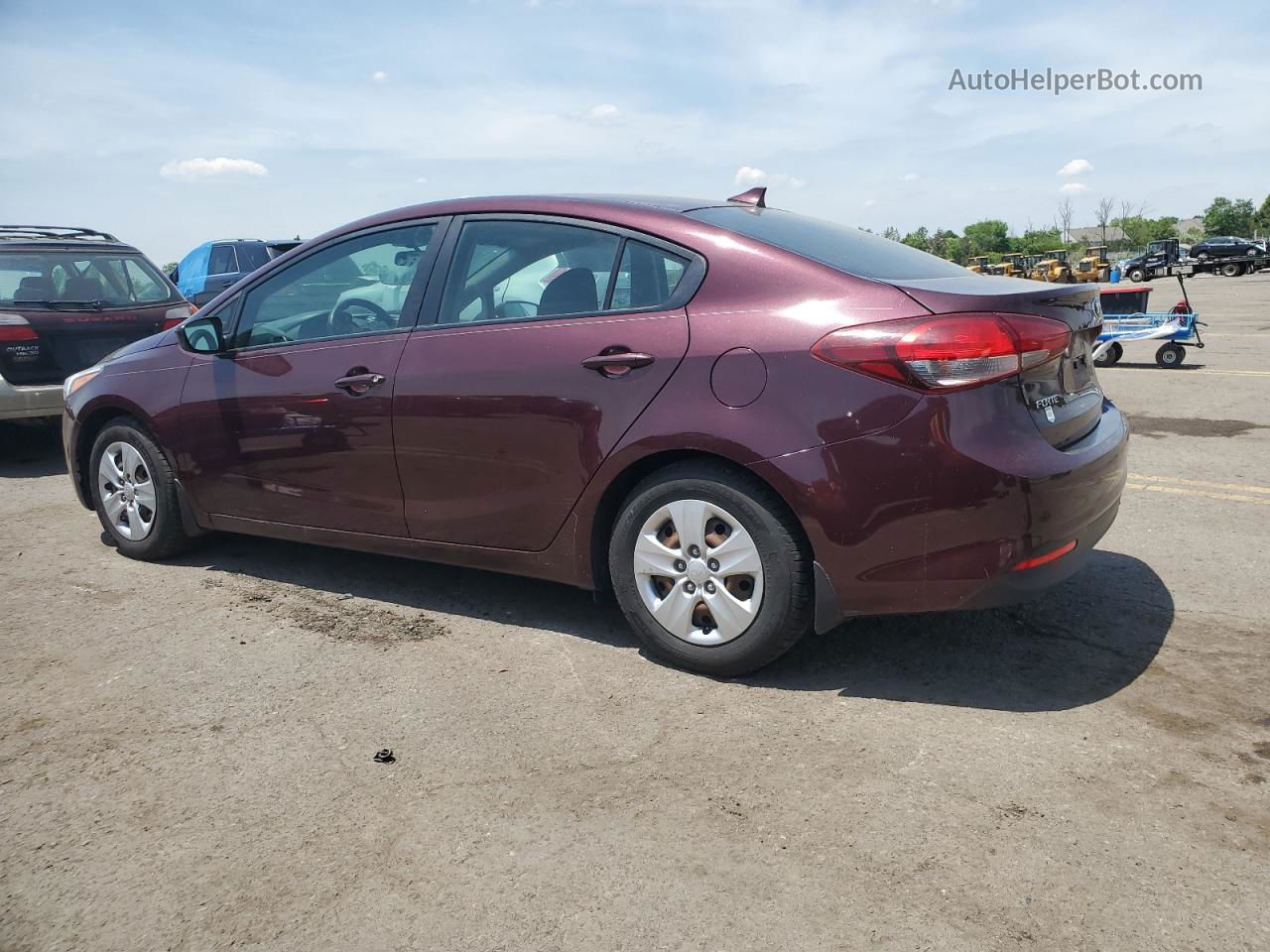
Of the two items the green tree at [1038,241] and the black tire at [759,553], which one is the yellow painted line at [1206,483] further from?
the green tree at [1038,241]

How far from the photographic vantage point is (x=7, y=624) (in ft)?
14.3

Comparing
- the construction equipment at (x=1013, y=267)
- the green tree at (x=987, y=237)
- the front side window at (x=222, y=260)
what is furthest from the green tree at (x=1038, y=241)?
the front side window at (x=222, y=260)

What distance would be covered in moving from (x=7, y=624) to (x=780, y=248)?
3.46m

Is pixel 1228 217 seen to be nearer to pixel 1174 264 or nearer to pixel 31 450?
pixel 1174 264

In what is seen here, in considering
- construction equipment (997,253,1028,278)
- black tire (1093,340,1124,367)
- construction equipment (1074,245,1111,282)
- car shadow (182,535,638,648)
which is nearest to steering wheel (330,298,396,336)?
car shadow (182,535,638,648)

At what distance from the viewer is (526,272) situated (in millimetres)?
3992

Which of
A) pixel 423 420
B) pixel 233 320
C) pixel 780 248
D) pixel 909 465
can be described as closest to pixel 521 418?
pixel 423 420

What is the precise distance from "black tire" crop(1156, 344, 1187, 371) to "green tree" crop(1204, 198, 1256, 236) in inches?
3790

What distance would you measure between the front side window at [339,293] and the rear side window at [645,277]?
969mm

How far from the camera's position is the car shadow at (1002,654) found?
3420 millimetres

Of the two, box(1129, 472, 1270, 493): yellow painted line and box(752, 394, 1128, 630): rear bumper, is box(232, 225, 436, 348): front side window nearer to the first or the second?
box(752, 394, 1128, 630): rear bumper

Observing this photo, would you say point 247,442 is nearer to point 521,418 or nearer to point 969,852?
point 521,418

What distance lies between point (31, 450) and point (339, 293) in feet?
18.7

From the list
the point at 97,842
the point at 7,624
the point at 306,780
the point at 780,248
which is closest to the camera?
the point at 97,842
